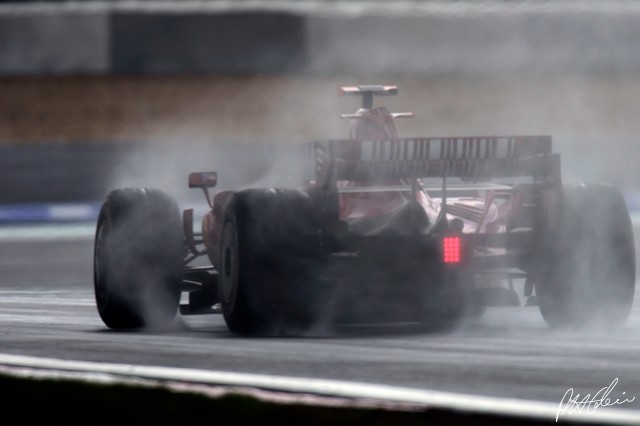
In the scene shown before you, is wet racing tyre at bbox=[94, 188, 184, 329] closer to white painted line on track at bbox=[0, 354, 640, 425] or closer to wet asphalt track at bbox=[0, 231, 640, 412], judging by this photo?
wet asphalt track at bbox=[0, 231, 640, 412]

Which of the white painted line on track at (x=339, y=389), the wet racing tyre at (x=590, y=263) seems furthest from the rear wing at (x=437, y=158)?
the white painted line on track at (x=339, y=389)

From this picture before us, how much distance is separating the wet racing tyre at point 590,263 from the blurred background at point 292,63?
15867 mm

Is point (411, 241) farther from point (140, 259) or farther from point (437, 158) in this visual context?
point (140, 259)

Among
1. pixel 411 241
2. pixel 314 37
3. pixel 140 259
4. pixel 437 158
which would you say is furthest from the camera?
pixel 314 37

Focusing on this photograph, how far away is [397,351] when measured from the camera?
7.94m

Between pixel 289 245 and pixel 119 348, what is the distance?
1.08m

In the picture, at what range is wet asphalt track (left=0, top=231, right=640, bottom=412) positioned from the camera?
6926mm

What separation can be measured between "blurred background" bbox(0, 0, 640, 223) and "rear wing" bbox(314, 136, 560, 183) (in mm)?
16133

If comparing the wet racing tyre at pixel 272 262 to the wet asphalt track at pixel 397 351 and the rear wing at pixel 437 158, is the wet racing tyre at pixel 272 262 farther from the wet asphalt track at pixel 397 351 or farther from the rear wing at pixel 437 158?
the rear wing at pixel 437 158

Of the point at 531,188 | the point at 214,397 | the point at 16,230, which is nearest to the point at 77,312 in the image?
the point at 531,188

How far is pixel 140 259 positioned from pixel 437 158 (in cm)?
202

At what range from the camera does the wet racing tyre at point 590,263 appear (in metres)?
8.88

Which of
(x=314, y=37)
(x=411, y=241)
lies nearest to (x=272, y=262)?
(x=411, y=241)

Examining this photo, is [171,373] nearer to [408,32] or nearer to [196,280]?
[196,280]
